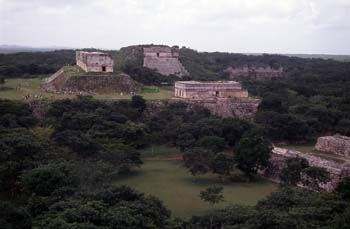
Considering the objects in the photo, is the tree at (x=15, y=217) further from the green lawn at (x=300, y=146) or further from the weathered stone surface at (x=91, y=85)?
the weathered stone surface at (x=91, y=85)

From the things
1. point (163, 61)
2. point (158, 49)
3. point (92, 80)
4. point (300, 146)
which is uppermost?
point (158, 49)

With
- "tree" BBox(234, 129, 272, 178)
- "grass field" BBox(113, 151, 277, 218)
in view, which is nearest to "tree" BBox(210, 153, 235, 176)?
"grass field" BBox(113, 151, 277, 218)

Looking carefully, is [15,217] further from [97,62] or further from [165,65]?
[165,65]

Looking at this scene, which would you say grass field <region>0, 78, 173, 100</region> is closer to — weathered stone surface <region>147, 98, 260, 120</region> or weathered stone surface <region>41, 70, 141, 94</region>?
weathered stone surface <region>41, 70, 141, 94</region>

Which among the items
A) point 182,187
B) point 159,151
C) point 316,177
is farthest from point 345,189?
point 159,151

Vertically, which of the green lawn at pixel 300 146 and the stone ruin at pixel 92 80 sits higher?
the stone ruin at pixel 92 80

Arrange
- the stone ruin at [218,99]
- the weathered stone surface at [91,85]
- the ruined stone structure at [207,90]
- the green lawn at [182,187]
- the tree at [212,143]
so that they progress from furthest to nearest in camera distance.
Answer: the weathered stone surface at [91,85] → the ruined stone structure at [207,90] → the stone ruin at [218,99] → the tree at [212,143] → the green lawn at [182,187]

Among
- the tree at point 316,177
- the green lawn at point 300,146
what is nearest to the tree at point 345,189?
the tree at point 316,177
